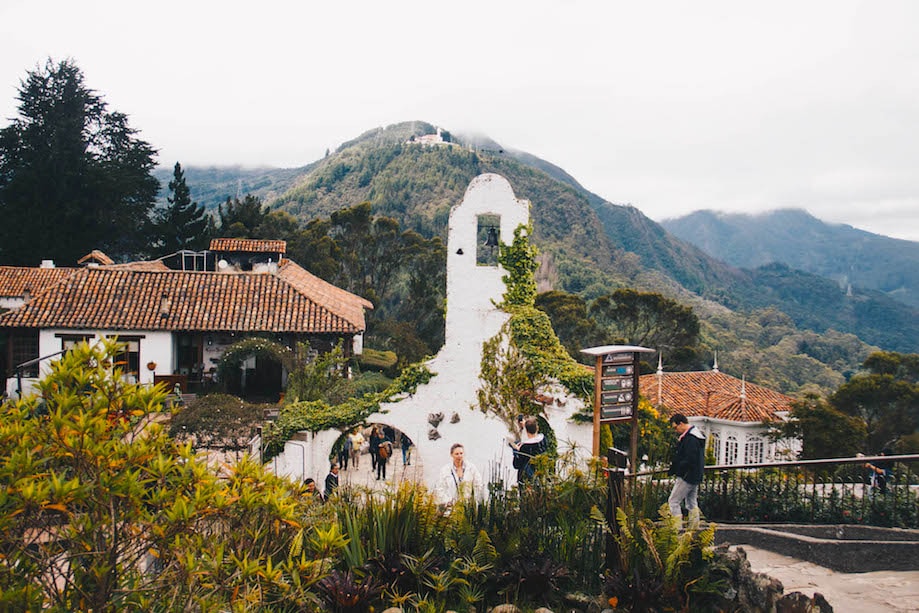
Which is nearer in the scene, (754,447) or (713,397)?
(754,447)

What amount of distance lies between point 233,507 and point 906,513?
6.73 m

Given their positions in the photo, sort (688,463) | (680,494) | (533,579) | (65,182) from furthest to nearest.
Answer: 1. (65,182)
2. (680,494)
3. (688,463)
4. (533,579)

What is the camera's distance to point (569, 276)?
5000 centimetres

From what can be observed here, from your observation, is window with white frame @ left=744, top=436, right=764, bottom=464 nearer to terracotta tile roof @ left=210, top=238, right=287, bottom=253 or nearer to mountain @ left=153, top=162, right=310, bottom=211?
terracotta tile roof @ left=210, top=238, right=287, bottom=253

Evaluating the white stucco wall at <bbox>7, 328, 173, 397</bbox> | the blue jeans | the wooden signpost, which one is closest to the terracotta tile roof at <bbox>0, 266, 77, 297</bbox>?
the white stucco wall at <bbox>7, 328, 173, 397</bbox>

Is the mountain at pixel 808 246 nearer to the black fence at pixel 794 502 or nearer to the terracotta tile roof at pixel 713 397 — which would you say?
A: the terracotta tile roof at pixel 713 397

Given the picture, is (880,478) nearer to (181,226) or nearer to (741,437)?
(741,437)

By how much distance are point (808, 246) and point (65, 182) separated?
13431 cm

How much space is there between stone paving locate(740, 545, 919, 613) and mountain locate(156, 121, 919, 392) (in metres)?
33.1

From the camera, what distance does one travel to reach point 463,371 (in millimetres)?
10156

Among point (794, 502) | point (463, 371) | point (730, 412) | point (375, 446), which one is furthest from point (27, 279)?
point (794, 502)

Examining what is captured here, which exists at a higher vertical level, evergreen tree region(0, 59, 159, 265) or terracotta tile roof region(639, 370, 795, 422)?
evergreen tree region(0, 59, 159, 265)

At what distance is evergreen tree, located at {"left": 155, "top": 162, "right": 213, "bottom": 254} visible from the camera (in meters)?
37.1

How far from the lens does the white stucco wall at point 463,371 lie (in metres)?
9.98
